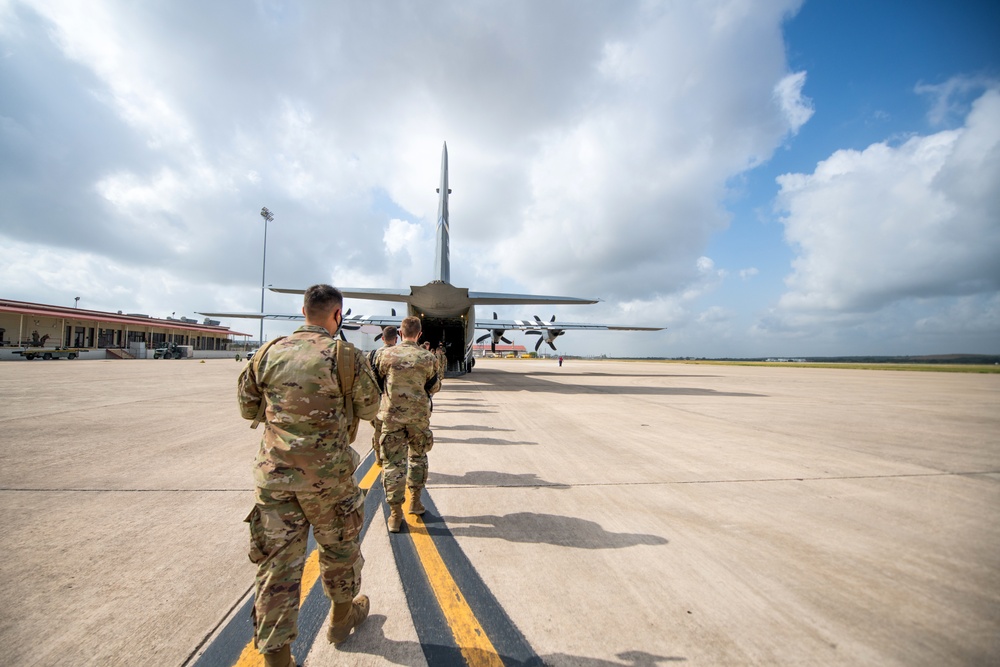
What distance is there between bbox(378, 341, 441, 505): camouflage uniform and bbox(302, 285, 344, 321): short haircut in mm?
1565

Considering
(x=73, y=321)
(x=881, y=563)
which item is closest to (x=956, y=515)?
(x=881, y=563)

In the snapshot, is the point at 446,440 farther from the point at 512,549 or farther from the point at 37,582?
the point at 37,582

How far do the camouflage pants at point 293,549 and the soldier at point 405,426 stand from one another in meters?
1.58

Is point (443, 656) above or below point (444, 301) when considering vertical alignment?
below

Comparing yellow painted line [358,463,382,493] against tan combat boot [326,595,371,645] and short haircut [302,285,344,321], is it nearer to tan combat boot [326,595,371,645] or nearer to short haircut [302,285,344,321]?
tan combat boot [326,595,371,645]

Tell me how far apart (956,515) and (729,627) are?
383 centimetres

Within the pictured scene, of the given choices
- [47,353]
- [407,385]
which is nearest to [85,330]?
[47,353]

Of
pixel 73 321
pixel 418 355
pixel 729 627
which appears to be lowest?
pixel 729 627

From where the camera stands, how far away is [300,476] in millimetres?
2311

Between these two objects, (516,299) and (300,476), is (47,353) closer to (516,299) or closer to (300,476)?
(516,299)

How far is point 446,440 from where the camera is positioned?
7.50 metres

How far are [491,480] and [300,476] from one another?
10.7ft

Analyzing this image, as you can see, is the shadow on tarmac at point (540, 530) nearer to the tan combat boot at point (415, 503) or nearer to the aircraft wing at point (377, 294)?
the tan combat boot at point (415, 503)

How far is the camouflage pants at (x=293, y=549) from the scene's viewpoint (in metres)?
2.11
